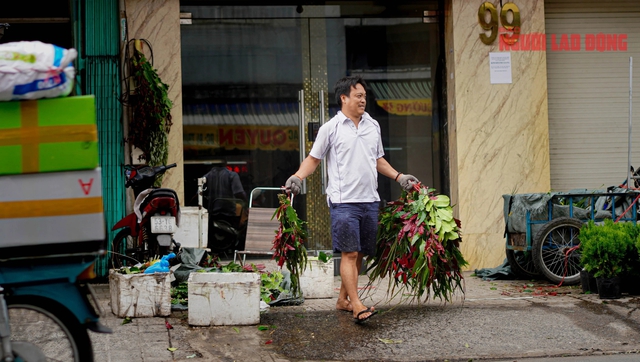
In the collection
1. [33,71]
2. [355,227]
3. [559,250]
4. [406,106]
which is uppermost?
[406,106]

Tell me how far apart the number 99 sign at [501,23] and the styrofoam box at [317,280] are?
420cm

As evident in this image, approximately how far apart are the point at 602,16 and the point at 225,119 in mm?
5253

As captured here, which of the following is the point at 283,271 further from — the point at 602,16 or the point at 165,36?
the point at 602,16

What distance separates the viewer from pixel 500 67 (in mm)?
10906

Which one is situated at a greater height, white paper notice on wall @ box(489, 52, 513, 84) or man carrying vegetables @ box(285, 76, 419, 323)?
white paper notice on wall @ box(489, 52, 513, 84)

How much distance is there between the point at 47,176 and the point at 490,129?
7670mm

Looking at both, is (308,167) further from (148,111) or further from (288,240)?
(148,111)

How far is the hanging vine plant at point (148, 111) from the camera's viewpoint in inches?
380

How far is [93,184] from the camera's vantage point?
4133mm

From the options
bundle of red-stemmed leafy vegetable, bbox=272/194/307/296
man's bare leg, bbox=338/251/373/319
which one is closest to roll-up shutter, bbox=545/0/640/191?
man's bare leg, bbox=338/251/373/319

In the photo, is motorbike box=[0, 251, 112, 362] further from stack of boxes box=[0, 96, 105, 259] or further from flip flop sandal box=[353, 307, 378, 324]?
flip flop sandal box=[353, 307, 378, 324]

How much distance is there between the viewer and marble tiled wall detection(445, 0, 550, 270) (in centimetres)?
1084

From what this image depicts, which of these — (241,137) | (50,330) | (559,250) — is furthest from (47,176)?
(241,137)

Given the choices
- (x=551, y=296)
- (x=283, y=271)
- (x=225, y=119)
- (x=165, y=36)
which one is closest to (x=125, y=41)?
(x=165, y=36)
